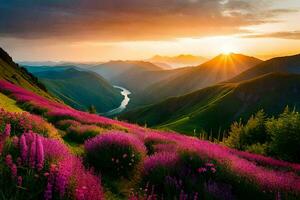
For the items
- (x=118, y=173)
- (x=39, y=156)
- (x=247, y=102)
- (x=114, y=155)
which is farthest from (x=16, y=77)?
(x=39, y=156)

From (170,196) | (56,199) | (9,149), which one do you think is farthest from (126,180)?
(56,199)

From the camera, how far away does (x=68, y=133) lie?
57.1 feet

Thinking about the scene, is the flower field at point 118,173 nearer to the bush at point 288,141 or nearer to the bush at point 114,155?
the bush at point 114,155

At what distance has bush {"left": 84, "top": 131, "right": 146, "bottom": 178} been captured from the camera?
1049 centimetres

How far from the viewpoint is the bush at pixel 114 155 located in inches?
413

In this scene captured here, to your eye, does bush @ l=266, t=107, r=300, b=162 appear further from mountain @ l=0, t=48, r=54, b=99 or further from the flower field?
mountain @ l=0, t=48, r=54, b=99

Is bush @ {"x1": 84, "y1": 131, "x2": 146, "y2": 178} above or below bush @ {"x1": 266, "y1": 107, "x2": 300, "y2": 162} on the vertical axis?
above

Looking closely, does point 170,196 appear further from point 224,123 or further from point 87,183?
point 224,123

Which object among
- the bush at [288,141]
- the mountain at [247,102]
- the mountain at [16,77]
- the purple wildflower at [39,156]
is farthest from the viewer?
the mountain at [247,102]

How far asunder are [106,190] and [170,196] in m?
1.92

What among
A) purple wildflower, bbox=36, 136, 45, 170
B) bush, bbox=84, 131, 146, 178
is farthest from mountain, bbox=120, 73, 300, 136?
purple wildflower, bbox=36, 136, 45, 170

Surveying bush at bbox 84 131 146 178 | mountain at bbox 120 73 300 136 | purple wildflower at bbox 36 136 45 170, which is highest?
purple wildflower at bbox 36 136 45 170

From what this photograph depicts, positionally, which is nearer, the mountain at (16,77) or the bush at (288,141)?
the bush at (288,141)

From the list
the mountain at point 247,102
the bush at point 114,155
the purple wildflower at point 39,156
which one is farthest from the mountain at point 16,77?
the purple wildflower at point 39,156
